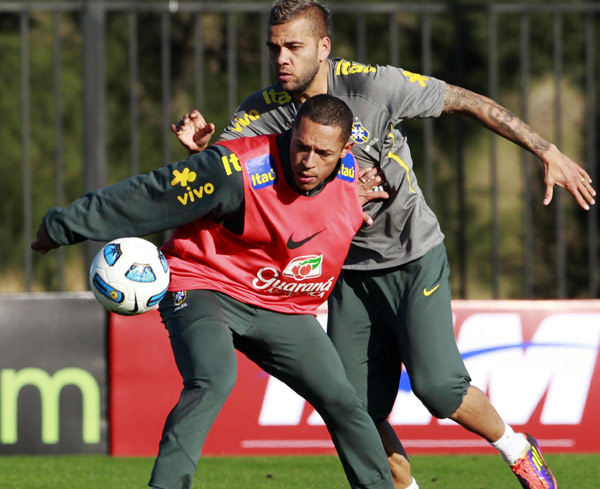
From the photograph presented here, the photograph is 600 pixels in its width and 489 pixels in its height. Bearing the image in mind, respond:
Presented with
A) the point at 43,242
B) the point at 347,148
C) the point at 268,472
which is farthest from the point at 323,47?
the point at 268,472

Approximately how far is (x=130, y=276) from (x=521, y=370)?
→ 3823mm

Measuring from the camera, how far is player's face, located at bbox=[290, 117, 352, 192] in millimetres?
4184

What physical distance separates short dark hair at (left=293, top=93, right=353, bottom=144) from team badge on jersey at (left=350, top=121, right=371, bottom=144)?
371 millimetres

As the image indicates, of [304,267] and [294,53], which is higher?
[294,53]

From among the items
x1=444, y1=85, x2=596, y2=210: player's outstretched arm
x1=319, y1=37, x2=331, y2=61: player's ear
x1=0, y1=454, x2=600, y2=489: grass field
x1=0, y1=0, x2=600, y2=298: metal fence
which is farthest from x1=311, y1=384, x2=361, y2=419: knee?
x1=0, y1=0, x2=600, y2=298: metal fence

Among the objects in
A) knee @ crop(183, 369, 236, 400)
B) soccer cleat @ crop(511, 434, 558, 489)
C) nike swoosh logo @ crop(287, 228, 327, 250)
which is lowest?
soccer cleat @ crop(511, 434, 558, 489)

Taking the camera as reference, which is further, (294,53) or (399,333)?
(399,333)

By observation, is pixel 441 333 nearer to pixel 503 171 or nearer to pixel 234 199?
pixel 234 199

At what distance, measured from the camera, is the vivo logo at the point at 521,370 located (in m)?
7.30

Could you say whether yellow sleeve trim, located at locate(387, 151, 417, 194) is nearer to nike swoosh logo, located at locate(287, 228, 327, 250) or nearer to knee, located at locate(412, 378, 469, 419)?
nike swoosh logo, located at locate(287, 228, 327, 250)

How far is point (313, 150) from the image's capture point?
4.20 m

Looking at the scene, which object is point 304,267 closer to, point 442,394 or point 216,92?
point 442,394

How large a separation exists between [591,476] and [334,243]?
269 cm

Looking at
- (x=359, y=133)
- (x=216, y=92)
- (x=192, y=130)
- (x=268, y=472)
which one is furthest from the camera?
(x=216, y=92)
